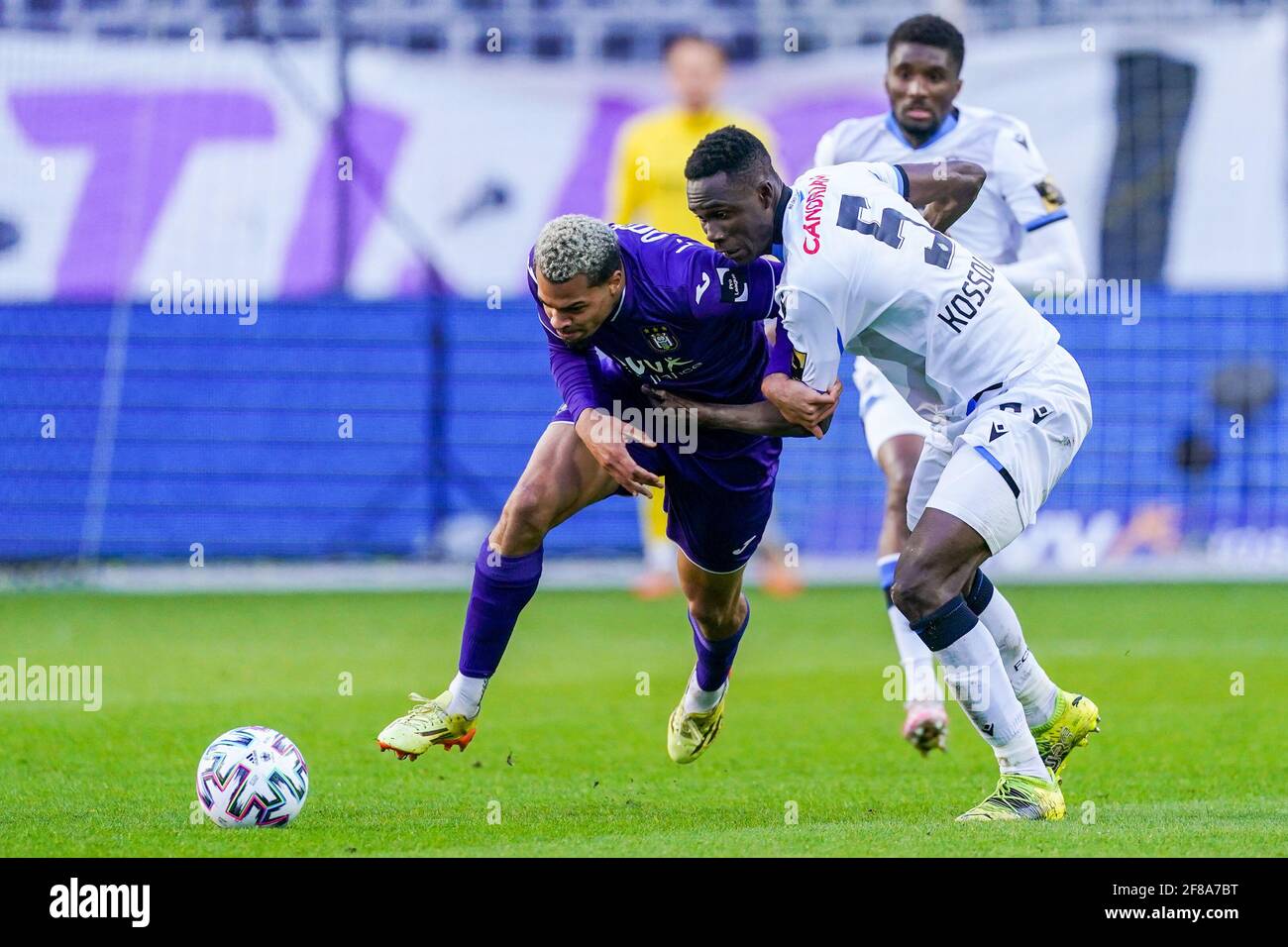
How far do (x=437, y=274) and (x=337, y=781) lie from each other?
435 inches

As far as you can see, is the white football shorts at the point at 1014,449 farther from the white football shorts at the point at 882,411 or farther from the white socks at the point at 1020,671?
the white football shorts at the point at 882,411

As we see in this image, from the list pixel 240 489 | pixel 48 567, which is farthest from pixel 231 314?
pixel 48 567

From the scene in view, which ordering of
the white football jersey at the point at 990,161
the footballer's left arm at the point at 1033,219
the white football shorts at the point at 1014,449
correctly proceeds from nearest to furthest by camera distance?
1. the white football shorts at the point at 1014,449
2. the footballer's left arm at the point at 1033,219
3. the white football jersey at the point at 990,161

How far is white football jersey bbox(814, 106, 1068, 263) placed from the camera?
7730 millimetres

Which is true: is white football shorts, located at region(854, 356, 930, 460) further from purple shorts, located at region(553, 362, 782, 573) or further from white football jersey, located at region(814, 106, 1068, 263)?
purple shorts, located at region(553, 362, 782, 573)

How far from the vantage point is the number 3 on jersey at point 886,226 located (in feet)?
19.2

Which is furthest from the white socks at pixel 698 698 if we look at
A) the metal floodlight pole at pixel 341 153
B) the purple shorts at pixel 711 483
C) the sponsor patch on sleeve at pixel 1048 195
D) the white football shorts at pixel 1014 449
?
the metal floodlight pole at pixel 341 153

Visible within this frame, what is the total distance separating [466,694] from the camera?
655 centimetres

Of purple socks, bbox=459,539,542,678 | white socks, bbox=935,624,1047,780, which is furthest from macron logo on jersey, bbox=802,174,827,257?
purple socks, bbox=459,539,542,678

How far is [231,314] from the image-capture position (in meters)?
17.2

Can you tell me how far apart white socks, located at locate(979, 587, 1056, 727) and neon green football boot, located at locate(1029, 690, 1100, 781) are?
1.0 inches

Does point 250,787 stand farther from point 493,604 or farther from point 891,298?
point 891,298

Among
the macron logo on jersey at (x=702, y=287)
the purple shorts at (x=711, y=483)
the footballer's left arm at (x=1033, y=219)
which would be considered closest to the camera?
the macron logo on jersey at (x=702, y=287)

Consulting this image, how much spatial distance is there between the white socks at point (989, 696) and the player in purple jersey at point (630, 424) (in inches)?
33.9
